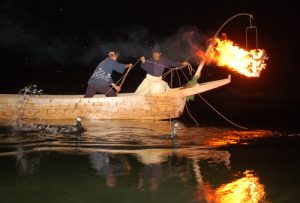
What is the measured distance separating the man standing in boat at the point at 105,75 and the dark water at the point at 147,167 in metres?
3.45

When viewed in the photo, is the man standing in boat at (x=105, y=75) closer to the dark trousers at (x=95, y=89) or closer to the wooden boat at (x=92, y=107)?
the dark trousers at (x=95, y=89)

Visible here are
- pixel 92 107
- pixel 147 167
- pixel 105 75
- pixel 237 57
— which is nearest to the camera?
pixel 147 167

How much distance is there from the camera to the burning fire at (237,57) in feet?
39.4

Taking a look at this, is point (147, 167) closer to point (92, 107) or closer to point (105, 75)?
point (92, 107)

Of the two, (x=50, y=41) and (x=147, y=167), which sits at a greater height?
(x=50, y=41)

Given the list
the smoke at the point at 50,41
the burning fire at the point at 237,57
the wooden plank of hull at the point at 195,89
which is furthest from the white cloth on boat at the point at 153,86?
the smoke at the point at 50,41

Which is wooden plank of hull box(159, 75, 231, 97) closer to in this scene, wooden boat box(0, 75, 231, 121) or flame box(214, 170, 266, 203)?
wooden boat box(0, 75, 231, 121)

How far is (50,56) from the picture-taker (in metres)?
42.1

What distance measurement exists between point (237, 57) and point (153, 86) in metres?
3.26

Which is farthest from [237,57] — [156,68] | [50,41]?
[50,41]

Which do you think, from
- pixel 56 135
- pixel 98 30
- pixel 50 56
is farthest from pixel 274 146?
pixel 50 56

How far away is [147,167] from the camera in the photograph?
308 inches

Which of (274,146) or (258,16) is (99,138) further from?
(258,16)

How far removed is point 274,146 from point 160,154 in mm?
3209
